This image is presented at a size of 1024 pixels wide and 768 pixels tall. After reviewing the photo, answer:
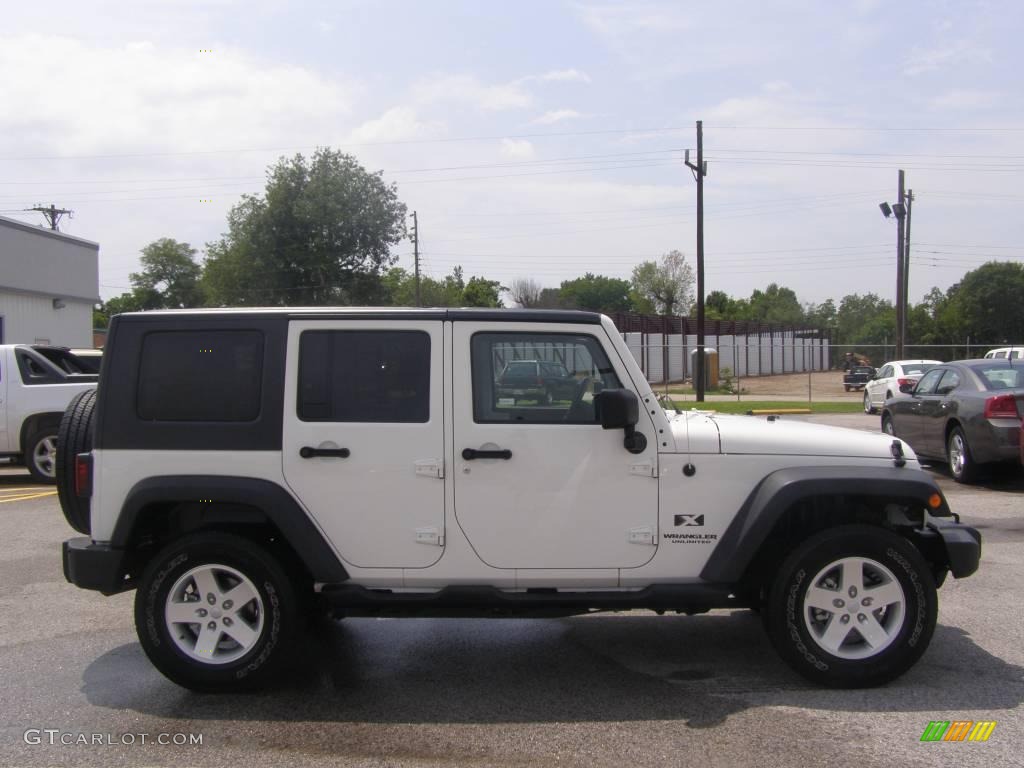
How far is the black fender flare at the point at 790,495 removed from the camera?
15.2 feet

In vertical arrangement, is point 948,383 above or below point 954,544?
above

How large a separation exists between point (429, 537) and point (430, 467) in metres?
0.36

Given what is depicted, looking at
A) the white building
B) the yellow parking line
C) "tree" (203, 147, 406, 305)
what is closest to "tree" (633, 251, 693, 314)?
"tree" (203, 147, 406, 305)

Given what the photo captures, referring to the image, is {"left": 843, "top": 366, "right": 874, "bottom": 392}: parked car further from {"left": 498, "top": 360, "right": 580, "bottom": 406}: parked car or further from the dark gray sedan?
{"left": 498, "top": 360, "right": 580, "bottom": 406}: parked car

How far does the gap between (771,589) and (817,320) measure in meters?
111

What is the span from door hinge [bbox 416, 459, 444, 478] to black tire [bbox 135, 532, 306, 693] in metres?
0.90

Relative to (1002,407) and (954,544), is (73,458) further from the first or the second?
(1002,407)

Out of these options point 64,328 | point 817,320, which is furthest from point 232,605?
point 817,320

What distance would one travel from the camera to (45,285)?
2961 cm

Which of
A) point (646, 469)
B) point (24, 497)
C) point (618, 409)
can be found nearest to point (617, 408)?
point (618, 409)

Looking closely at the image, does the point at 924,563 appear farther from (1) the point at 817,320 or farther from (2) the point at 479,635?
(1) the point at 817,320

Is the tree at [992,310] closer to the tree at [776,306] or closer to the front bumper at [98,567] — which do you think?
the tree at [776,306]

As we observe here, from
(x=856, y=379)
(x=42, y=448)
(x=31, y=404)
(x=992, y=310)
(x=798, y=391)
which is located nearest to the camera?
(x=31, y=404)

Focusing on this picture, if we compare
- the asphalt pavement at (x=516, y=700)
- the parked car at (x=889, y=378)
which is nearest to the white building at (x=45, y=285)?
the asphalt pavement at (x=516, y=700)
